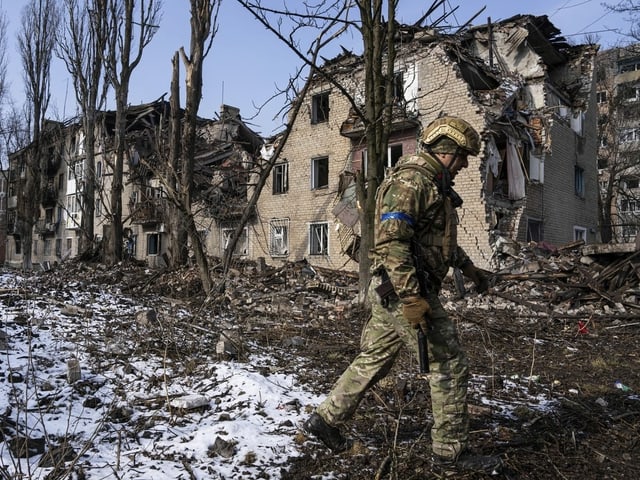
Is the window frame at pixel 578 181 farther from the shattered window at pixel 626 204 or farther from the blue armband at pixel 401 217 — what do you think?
the blue armband at pixel 401 217

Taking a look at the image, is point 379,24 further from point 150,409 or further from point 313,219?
point 313,219

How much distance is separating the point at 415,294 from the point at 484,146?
41.2 feet

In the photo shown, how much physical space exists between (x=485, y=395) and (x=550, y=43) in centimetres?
1681

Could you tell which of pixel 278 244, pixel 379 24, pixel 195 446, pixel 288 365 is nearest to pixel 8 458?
pixel 195 446

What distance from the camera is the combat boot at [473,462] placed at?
8.11 feet

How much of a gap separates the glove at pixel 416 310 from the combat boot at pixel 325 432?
774 mm

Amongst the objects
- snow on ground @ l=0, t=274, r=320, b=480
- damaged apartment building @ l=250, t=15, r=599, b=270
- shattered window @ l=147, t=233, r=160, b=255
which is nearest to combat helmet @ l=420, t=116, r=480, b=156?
snow on ground @ l=0, t=274, r=320, b=480

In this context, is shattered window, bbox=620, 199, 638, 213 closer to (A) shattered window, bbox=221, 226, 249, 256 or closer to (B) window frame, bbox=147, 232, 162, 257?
(A) shattered window, bbox=221, 226, 249, 256

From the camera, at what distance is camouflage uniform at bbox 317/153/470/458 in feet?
8.32

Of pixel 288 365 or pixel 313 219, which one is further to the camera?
pixel 313 219

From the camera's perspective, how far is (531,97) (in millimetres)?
15766

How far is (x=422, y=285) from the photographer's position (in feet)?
8.59

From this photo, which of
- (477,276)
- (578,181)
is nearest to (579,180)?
(578,181)

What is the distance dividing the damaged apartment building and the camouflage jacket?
9.41m
